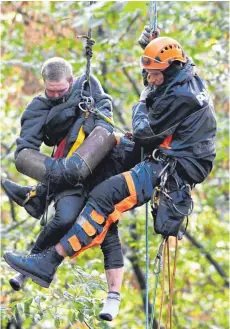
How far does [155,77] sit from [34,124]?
2.74ft

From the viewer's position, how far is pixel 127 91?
12.9m

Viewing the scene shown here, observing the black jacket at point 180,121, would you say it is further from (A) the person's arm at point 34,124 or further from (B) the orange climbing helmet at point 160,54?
(A) the person's arm at point 34,124

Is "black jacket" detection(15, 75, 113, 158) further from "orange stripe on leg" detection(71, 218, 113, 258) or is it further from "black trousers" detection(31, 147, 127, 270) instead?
"orange stripe on leg" detection(71, 218, 113, 258)

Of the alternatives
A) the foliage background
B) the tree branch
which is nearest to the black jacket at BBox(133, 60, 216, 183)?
the foliage background

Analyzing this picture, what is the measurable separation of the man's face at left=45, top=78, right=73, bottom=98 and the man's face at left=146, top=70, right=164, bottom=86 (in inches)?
20.2

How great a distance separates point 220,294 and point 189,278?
3.45 ft

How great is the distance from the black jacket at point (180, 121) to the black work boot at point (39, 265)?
2.99ft

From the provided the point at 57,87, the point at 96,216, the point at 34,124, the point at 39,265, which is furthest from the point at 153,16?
the point at 39,265

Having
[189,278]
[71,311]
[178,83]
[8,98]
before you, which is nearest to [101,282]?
[71,311]

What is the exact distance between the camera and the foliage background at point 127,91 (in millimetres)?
11367

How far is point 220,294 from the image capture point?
13.6 m

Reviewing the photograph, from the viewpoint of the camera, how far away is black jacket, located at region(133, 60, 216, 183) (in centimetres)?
597

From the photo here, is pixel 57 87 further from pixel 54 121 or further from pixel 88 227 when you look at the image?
pixel 88 227

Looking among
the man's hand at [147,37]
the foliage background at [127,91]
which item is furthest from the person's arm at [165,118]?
the foliage background at [127,91]
